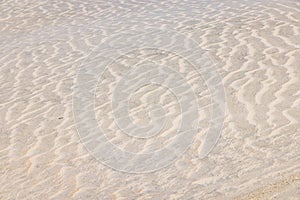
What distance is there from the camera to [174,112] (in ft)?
18.7

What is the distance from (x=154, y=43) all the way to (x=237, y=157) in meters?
3.95

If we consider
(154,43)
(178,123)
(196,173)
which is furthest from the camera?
(154,43)

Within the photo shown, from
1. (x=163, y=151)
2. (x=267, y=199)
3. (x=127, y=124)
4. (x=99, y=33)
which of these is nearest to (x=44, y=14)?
(x=99, y=33)

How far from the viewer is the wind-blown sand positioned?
4312 mm

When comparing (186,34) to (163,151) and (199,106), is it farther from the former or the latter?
(163,151)

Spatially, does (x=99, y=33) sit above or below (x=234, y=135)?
below

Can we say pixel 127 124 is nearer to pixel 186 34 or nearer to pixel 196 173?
pixel 196 173

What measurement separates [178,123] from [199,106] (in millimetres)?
418

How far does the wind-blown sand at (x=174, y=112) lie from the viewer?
4312 mm

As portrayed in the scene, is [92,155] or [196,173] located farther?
[92,155]

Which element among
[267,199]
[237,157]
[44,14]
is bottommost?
Answer: [44,14]

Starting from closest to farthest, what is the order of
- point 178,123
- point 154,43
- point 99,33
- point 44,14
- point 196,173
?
point 196,173, point 178,123, point 154,43, point 99,33, point 44,14

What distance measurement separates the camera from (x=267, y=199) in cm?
383

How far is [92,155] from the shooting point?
5.02m
